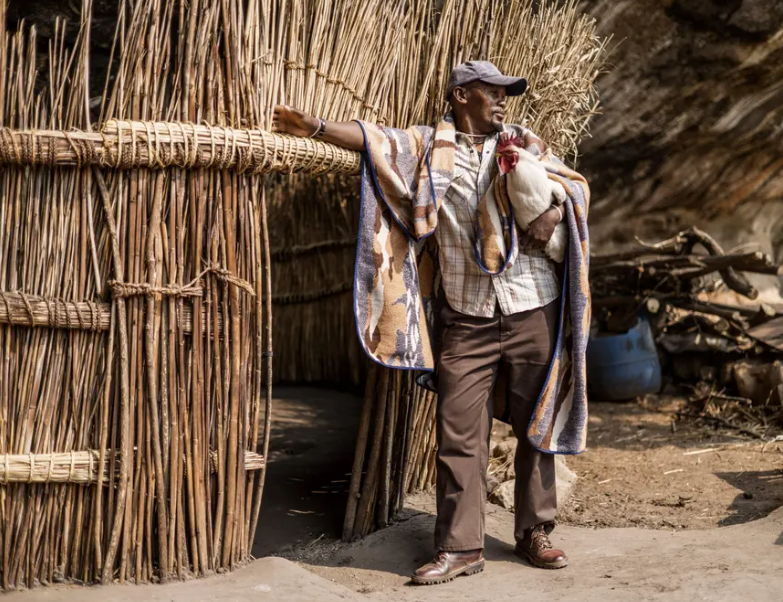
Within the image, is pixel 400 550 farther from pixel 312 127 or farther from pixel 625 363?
pixel 625 363

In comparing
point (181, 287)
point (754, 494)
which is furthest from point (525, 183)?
point (754, 494)

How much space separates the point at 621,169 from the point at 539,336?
3.63 meters

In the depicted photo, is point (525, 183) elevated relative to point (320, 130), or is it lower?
lower

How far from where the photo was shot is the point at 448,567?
2.90 meters

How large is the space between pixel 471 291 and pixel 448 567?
916mm

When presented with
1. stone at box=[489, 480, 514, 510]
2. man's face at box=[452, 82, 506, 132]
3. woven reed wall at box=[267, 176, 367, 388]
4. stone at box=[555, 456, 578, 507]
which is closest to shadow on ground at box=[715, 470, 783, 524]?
stone at box=[555, 456, 578, 507]

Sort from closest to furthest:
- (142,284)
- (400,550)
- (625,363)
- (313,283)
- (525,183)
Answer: (142,284) → (525,183) → (400,550) → (625,363) → (313,283)

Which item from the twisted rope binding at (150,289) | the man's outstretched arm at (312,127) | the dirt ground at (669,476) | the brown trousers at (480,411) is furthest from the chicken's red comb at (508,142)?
the dirt ground at (669,476)

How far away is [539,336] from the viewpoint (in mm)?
3016

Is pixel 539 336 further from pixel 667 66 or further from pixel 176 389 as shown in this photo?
pixel 667 66

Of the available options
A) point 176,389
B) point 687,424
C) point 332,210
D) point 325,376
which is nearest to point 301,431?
point 325,376

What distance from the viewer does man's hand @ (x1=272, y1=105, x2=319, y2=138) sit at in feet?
9.27

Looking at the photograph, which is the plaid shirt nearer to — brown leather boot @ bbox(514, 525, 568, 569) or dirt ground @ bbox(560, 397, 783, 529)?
brown leather boot @ bbox(514, 525, 568, 569)

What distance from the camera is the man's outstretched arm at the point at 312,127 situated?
2828 mm
